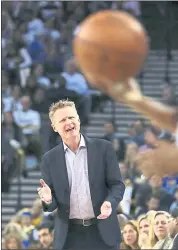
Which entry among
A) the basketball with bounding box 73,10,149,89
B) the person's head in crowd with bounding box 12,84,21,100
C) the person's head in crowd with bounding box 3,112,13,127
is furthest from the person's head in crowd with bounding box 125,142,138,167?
the basketball with bounding box 73,10,149,89

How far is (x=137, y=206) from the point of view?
1177 centimetres

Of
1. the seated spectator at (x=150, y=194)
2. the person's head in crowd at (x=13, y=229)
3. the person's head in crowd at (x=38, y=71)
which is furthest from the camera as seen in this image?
the person's head in crowd at (x=38, y=71)

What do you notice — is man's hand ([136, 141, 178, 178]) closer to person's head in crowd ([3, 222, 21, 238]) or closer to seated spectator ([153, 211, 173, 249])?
seated spectator ([153, 211, 173, 249])

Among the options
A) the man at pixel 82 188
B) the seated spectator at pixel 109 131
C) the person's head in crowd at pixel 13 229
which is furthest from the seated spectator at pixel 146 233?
the seated spectator at pixel 109 131

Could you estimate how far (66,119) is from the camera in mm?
6566

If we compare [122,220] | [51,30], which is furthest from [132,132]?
[122,220]

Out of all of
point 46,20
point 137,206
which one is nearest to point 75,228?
point 137,206

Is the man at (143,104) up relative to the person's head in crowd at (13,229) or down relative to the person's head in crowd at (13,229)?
up

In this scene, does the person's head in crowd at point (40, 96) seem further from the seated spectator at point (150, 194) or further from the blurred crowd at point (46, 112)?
the seated spectator at point (150, 194)

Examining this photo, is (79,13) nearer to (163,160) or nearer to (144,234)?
(144,234)

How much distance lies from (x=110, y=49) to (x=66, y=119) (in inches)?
121

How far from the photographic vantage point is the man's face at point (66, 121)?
6.57 m

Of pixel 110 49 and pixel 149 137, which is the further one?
pixel 149 137

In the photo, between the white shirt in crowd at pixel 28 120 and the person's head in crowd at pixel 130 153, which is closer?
the person's head in crowd at pixel 130 153
